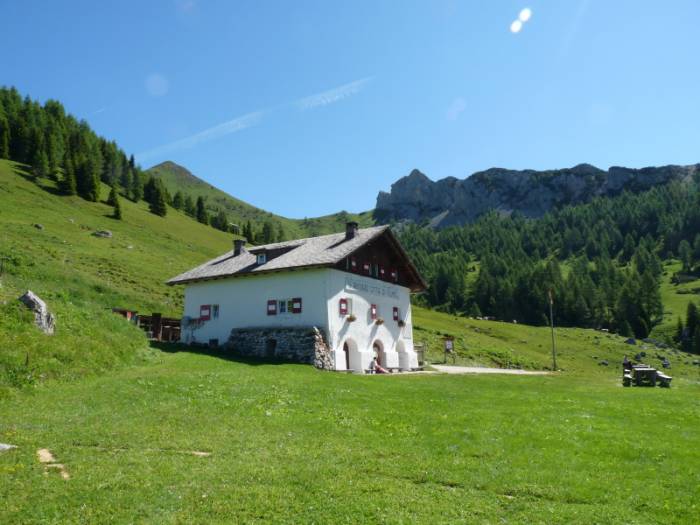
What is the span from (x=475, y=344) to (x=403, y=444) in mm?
59877

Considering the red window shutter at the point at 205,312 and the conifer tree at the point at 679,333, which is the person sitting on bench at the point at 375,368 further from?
the conifer tree at the point at 679,333

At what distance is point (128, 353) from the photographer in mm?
27797

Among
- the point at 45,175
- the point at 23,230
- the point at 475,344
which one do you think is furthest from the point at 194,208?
the point at 475,344

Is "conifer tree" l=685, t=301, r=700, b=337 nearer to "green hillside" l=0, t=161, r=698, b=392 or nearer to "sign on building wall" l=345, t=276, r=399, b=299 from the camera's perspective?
"green hillside" l=0, t=161, r=698, b=392

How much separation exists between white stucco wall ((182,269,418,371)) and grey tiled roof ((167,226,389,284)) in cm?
73

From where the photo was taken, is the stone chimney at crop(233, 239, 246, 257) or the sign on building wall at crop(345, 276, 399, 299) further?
the stone chimney at crop(233, 239, 246, 257)

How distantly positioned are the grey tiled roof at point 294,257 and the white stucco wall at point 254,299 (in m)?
0.71

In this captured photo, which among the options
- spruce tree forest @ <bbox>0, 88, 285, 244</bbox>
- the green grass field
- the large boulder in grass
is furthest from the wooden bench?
spruce tree forest @ <bbox>0, 88, 285, 244</bbox>

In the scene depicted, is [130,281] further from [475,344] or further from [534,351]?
[534,351]

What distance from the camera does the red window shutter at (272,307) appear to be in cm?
3900

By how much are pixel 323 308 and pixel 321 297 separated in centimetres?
79

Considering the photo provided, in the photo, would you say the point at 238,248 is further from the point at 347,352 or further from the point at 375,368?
the point at 375,368

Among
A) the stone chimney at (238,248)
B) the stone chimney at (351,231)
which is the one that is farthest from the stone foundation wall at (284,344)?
the stone chimney at (238,248)

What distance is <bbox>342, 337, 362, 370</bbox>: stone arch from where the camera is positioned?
1524 inches
